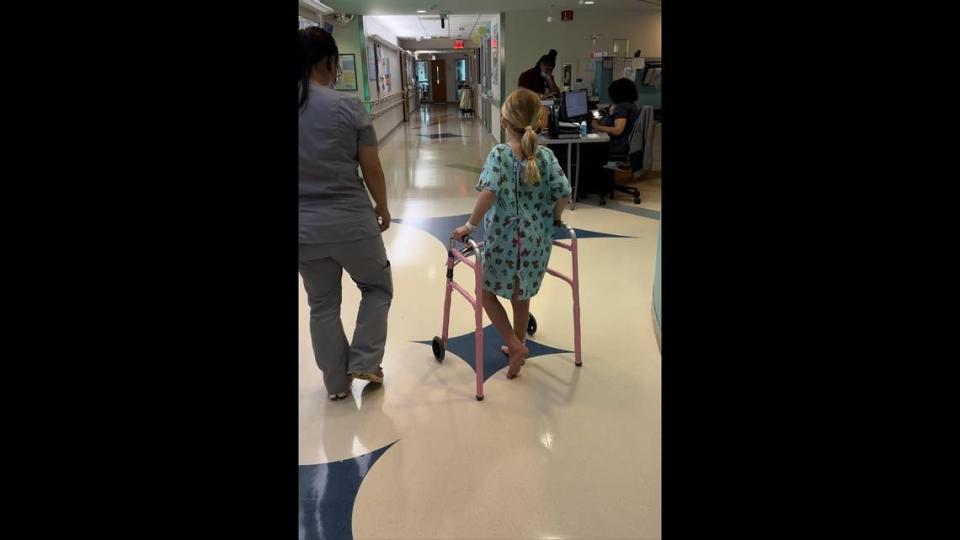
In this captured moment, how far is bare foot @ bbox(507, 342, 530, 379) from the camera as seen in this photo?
2.56m

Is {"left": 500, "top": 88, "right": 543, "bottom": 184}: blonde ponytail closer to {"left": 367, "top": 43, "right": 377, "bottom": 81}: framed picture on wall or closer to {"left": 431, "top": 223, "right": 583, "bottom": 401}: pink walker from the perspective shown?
{"left": 431, "top": 223, "right": 583, "bottom": 401}: pink walker

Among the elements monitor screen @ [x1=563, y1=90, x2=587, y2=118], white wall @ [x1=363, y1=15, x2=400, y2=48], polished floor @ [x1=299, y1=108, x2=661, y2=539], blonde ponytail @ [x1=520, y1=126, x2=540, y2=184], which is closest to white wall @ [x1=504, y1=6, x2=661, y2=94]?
white wall @ [x1=363, y1=15, x2=400, y2=48]

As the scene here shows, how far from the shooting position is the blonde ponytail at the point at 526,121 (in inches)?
90.5

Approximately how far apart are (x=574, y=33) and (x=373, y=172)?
891 centimetres

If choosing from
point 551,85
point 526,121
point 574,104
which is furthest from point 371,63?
point 526,121

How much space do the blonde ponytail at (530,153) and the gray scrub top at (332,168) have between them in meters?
0.60

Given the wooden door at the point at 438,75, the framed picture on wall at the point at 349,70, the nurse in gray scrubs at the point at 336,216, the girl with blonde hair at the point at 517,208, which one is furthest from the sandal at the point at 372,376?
the wooden door at the point at 438,75

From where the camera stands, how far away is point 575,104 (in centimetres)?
628

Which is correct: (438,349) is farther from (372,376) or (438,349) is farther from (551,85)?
(551,85)
